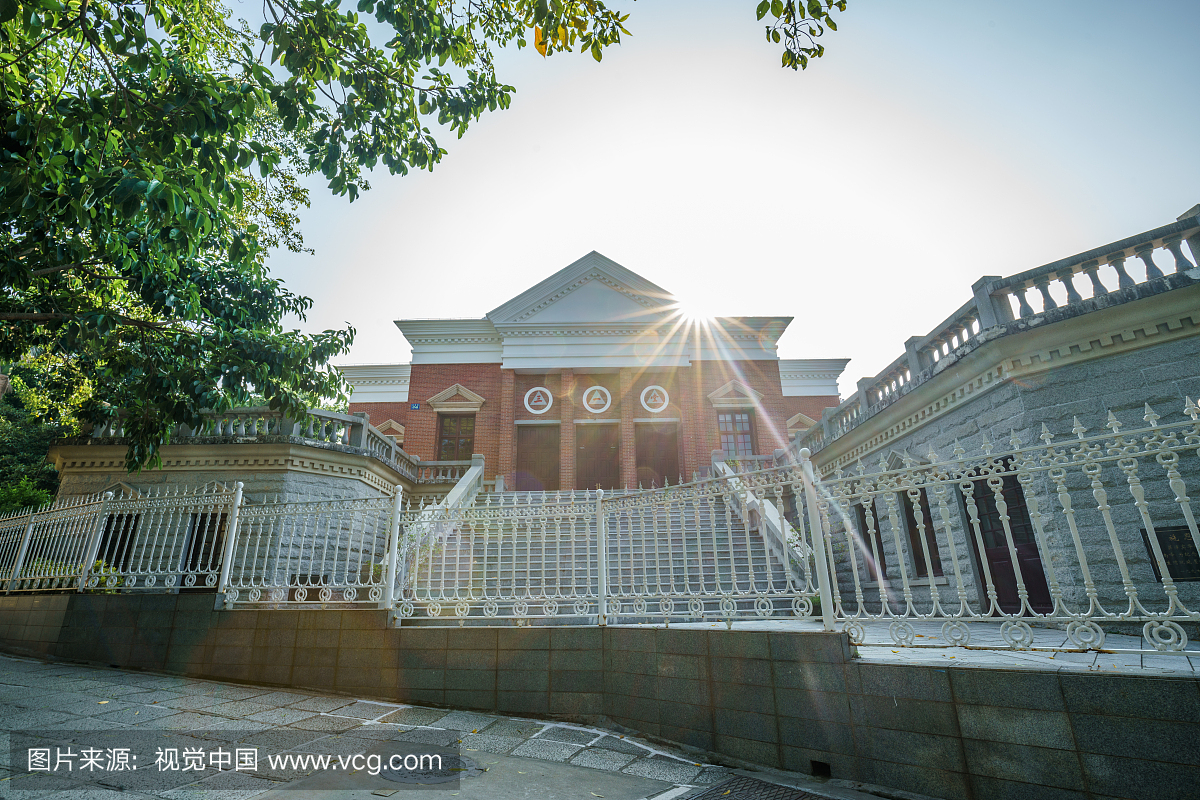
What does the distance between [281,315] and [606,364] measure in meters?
10.9

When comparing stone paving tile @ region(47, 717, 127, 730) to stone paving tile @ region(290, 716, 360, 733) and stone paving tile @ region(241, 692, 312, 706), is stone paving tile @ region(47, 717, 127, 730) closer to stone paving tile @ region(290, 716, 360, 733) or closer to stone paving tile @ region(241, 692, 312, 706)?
stone paving tile @ region(241, 692, 312, 706)

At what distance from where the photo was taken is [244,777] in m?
3.73

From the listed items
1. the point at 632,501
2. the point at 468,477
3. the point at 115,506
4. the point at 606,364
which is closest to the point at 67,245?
the point at 115,506

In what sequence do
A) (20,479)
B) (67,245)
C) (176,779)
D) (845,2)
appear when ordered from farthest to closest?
1. (20,479)
2. (67,245)
3. (845,2)
4. (176,779)

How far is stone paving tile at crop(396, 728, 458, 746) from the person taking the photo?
4.60 metres

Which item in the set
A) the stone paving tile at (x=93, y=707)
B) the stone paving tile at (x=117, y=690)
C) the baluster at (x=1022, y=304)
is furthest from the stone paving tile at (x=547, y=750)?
the baluster at (x=1022, y=304)

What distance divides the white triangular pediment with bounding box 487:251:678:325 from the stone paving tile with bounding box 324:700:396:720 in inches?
645

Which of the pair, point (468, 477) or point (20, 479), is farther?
point (20, 479)

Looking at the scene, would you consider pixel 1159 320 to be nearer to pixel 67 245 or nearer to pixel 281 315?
pixel 67 245

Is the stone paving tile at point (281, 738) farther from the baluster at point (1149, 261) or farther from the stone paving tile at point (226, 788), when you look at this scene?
the baluster at point (1149, 261)

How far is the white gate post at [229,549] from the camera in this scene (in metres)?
7.07

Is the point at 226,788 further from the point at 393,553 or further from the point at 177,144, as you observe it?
the point at 177,144

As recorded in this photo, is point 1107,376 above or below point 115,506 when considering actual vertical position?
above

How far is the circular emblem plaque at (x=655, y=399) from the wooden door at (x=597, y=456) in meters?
1.36
